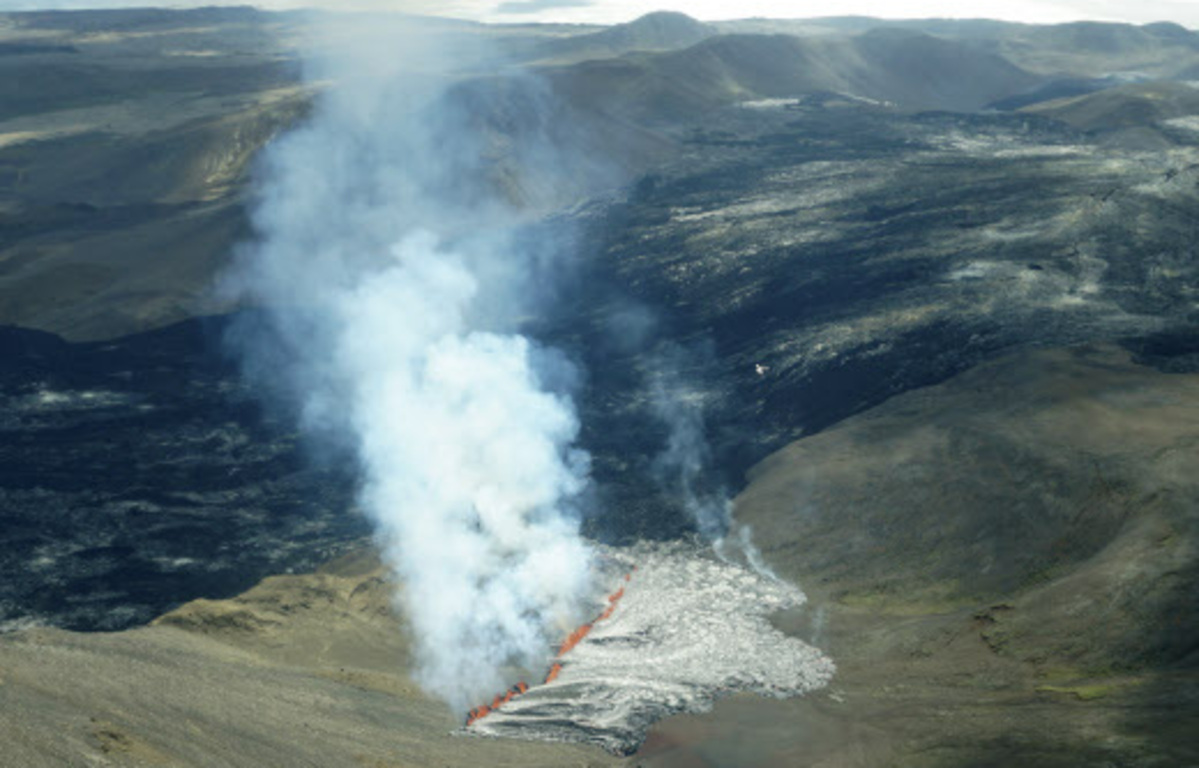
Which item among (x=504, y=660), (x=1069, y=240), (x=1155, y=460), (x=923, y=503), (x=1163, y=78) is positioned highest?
(x=1163, y=78)

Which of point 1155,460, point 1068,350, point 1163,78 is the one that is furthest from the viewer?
point 1163,78

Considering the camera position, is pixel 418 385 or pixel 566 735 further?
pixel 418 385

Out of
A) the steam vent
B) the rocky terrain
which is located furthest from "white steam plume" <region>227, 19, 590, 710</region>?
the rocky terrain

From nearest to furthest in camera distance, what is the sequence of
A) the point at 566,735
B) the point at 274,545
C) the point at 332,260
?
the point at 566,735 → the point at 274,545 → the point at 332,260

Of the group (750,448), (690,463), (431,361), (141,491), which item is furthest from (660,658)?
(141,491)

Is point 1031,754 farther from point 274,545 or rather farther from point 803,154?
point 803,154

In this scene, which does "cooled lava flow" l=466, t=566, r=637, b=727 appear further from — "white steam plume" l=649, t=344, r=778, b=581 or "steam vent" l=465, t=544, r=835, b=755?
"white steam plume" l=649, t=344, r=778, b=581

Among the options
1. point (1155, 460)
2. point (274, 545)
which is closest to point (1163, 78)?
point (1155, 460)

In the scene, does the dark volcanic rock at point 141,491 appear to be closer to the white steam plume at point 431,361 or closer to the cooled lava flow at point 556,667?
the white steam plume at point 431,361
